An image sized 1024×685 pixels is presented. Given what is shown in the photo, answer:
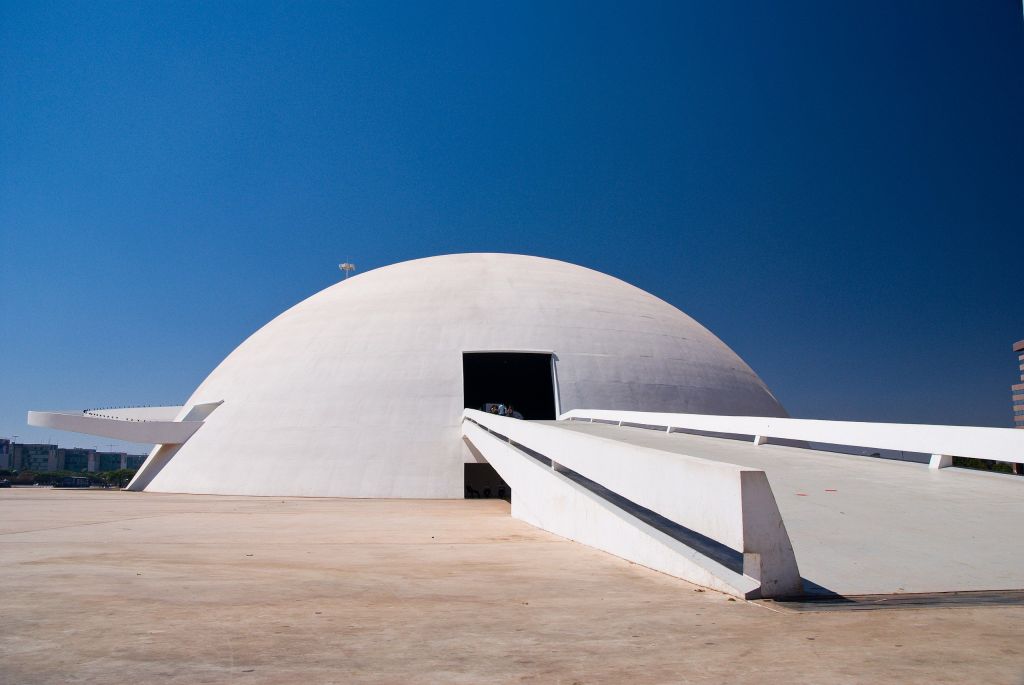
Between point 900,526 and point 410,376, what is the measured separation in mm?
17448

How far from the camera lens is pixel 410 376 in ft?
74.3

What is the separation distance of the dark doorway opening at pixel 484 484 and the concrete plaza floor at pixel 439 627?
594 inches

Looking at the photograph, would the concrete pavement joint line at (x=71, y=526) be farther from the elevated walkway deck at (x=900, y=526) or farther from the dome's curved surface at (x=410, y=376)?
the elevated walkway deck at (x=900, y=526)

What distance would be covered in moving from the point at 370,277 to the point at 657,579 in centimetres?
2538

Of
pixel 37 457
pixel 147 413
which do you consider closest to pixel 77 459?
pixel 37 457

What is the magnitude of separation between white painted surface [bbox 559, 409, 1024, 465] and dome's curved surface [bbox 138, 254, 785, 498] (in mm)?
7061

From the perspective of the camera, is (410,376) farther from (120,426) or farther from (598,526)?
(598,526)

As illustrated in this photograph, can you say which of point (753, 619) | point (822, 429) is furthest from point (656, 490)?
Result: point (822, 429)

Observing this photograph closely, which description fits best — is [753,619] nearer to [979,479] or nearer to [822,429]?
[979,479]

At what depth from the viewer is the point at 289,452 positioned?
21.4m

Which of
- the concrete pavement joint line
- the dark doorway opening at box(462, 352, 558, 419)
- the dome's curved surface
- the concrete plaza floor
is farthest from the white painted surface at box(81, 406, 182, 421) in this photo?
the concrete plaza floor

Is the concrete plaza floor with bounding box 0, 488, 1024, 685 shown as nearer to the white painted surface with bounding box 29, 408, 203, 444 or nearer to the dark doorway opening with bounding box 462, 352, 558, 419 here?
the white painted surface with bounding box 29, 408, 203, 444

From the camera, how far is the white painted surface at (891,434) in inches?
340

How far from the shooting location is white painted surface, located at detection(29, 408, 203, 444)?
79.2ft
